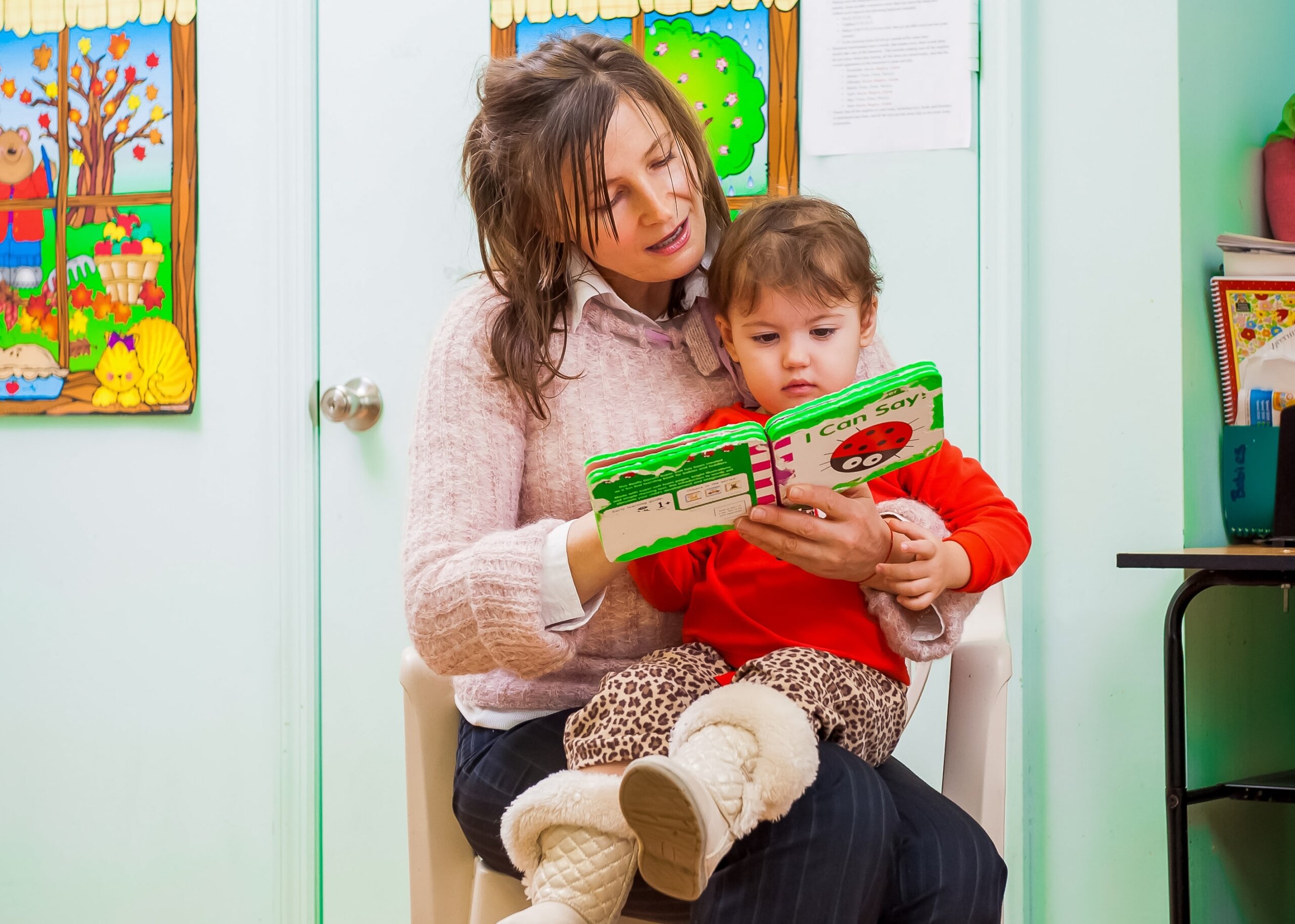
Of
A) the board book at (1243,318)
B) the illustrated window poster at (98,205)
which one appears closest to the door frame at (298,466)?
the illustrated window poster at (98,205)

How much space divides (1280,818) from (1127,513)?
0.67 metres

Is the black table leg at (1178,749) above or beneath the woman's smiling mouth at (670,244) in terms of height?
beneath

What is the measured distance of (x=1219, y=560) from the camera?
50.3 inches

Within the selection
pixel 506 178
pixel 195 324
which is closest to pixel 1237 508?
pixel 506 178

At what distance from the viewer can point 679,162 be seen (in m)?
1.10

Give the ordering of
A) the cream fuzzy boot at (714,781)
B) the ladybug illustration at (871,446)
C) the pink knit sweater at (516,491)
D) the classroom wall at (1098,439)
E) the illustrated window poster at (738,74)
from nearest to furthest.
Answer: the cream fuzzy boot at (714,781)
the ladybug illustration at (871,446)
the pink knit sweater at (516,491)
the classroom wall at (1098,439)
the illustrated window poster at (738,74)

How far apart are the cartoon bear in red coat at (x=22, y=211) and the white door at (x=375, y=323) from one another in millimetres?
489

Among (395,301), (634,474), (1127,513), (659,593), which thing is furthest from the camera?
(395,301)

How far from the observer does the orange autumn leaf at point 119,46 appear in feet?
6.09

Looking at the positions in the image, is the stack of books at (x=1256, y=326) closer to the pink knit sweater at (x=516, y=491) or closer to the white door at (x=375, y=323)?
the pink knit sweater at (x=516, y=491)

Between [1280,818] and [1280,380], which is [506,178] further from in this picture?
[1280,818]

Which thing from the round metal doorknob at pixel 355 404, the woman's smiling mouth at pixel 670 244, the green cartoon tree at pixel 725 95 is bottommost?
the round metal doorknob at pixel 355 404

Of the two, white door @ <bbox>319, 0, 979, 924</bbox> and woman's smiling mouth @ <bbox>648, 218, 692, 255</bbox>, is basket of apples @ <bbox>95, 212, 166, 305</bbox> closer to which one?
white door @ <bbox>319, 0, 979, 924</bbox>

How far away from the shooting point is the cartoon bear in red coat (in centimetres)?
188
